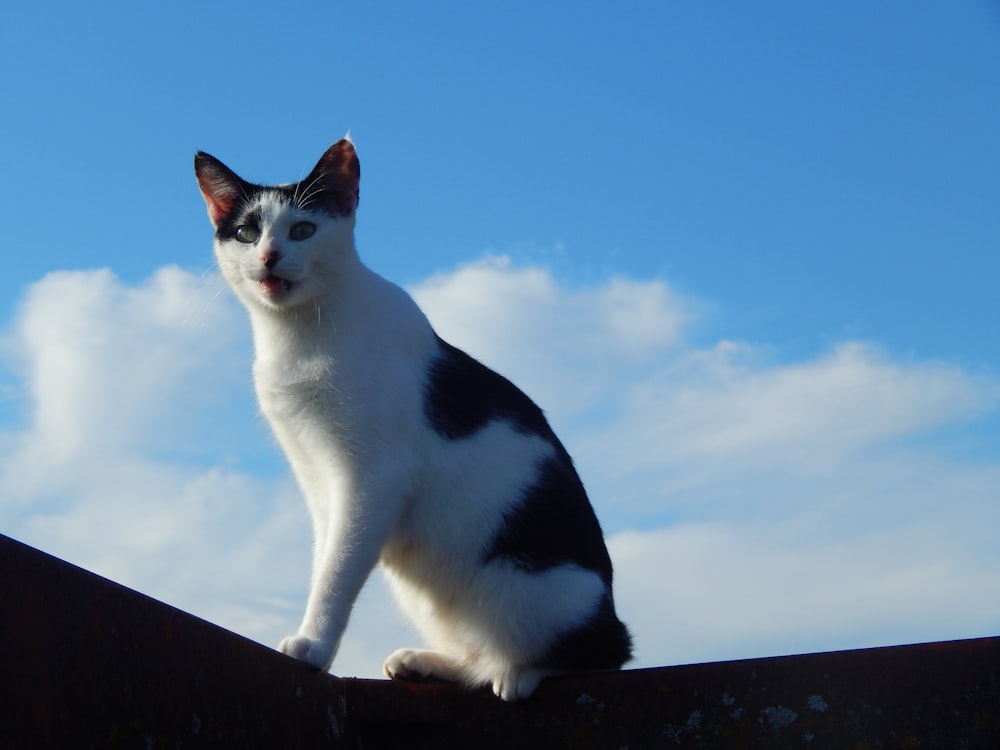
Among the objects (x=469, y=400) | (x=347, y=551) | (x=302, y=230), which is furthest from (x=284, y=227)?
(x=347, y=551)

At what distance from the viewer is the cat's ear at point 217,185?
3.83m

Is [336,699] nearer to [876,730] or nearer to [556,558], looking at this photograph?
[556,558]

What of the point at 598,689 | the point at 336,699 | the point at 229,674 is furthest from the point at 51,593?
the point at 598,689

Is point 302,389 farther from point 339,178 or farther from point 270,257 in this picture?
point 339,178

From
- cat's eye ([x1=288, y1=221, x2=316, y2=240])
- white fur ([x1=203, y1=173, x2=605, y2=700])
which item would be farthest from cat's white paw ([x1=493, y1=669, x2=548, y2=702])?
cat's eye ([x1=288, y1=221, x2=316, y2=240])

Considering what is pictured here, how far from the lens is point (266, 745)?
230 cm

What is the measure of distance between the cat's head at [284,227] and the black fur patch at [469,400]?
513 millimetres

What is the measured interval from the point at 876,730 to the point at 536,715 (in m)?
0.96

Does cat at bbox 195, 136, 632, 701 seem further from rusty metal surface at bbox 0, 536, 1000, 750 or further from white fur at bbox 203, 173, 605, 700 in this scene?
rusty metal surface at bbox 0, 536, 1000, 750

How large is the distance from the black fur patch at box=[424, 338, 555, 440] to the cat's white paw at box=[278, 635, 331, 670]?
0.82 m

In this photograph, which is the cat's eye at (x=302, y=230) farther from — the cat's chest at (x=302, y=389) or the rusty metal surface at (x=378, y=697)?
the rusty metal surface at (x=378, y=697)

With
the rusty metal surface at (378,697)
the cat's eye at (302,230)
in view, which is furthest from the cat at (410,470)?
the rusty metal surface at (378,697)

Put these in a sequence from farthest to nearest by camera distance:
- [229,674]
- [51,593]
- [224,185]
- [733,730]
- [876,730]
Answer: [224,185] < [733,730] < [876,730] < [229,674] < [51,593]

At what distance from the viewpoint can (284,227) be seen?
3609mm
